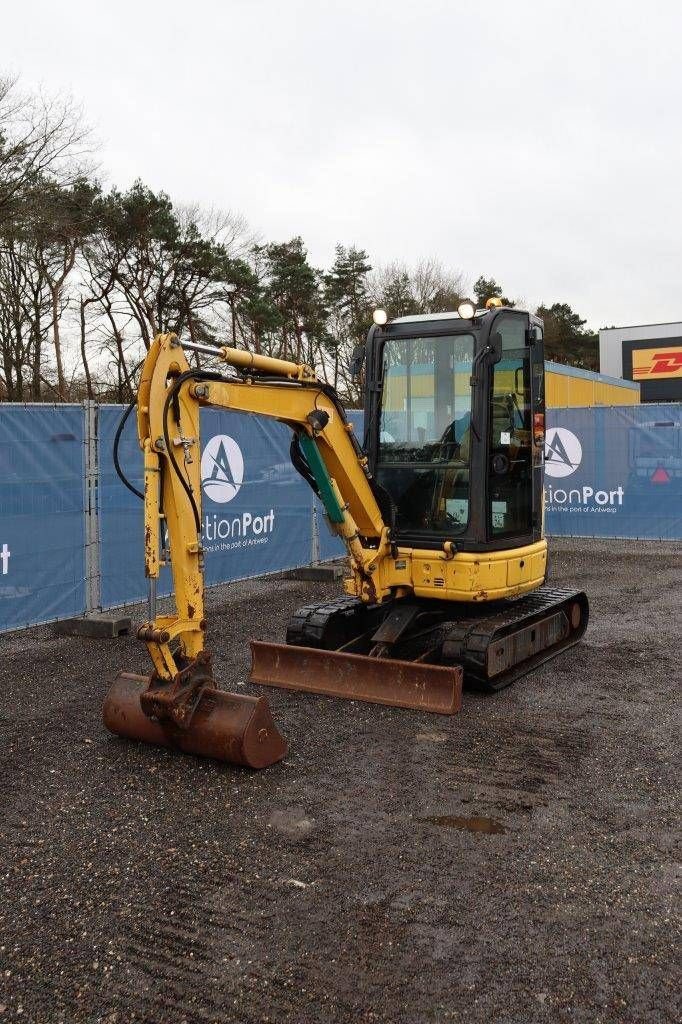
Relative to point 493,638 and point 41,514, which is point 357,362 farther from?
point 41,514

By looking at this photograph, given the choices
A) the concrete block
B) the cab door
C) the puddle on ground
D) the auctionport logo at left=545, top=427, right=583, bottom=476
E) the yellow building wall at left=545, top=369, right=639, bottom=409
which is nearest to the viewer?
the puddle on ground

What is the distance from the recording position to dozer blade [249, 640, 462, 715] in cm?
614

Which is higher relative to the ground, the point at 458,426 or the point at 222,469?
the point at 458,426

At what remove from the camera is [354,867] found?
3.98m

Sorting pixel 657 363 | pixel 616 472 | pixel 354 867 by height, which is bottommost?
pixel 354 867

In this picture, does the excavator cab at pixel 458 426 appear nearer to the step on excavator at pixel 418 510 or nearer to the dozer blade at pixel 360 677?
the step on excavator at pixel 418 510

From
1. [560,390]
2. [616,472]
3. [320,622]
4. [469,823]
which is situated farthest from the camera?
[560,390]

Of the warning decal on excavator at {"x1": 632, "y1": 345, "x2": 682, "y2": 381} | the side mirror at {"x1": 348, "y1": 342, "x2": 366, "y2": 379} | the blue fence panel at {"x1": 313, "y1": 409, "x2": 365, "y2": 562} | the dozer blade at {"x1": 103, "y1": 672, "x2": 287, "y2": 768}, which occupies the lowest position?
the dozer blade at {"x1": 103, "y1": 672, "x2": 287, "y2": 768}

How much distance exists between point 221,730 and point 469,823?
154 cm

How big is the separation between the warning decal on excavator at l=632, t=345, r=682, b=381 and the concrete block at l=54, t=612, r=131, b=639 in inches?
1765

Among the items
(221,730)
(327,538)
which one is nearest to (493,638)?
(221,730)

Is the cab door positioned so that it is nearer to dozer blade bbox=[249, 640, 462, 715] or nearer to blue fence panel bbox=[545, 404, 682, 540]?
dozer blade bbox=[249, 640, 462, 715]

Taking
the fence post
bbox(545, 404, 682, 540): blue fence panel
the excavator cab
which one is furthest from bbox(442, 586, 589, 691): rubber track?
bbox(545, 404, 682, 540): blue fence panel

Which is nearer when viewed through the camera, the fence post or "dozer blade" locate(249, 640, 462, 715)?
"dozer blade" locate(249, 640, 462, 715)
